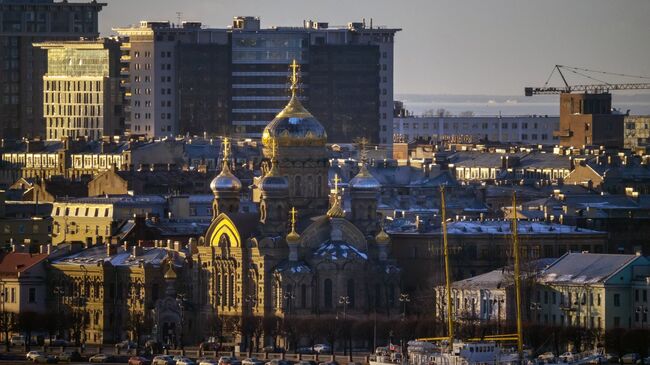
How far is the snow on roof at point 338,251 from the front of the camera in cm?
17112

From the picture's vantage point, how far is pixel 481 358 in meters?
145

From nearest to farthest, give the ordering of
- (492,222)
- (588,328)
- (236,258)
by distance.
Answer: (588,328), (236,258), (492,222)

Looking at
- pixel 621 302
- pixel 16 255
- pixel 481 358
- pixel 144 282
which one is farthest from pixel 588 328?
pixel 16 255

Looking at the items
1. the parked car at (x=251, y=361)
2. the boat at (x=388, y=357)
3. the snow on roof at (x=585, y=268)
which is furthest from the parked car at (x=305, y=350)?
the snow on roof at (x=585, y=268)

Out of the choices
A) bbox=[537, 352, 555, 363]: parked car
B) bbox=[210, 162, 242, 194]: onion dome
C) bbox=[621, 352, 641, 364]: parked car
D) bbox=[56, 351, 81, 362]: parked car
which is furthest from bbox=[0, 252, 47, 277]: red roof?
bbox=[621, 352, 641, 364]: parked car

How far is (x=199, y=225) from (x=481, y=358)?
52020 millimetres

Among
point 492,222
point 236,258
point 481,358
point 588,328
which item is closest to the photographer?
point 481,358

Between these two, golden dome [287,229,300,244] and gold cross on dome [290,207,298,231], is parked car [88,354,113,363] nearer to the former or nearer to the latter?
golden dome [287,229,300,244]

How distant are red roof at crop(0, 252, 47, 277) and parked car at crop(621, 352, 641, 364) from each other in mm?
40531

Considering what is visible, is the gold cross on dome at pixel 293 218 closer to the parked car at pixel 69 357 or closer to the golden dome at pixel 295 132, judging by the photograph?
the golden dome at pixel 295 132

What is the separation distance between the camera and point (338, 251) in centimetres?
17150

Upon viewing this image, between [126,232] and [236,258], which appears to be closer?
[236,258]

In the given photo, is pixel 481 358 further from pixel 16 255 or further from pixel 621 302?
pixel 16 255

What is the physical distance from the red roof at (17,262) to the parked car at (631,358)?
4053cm
